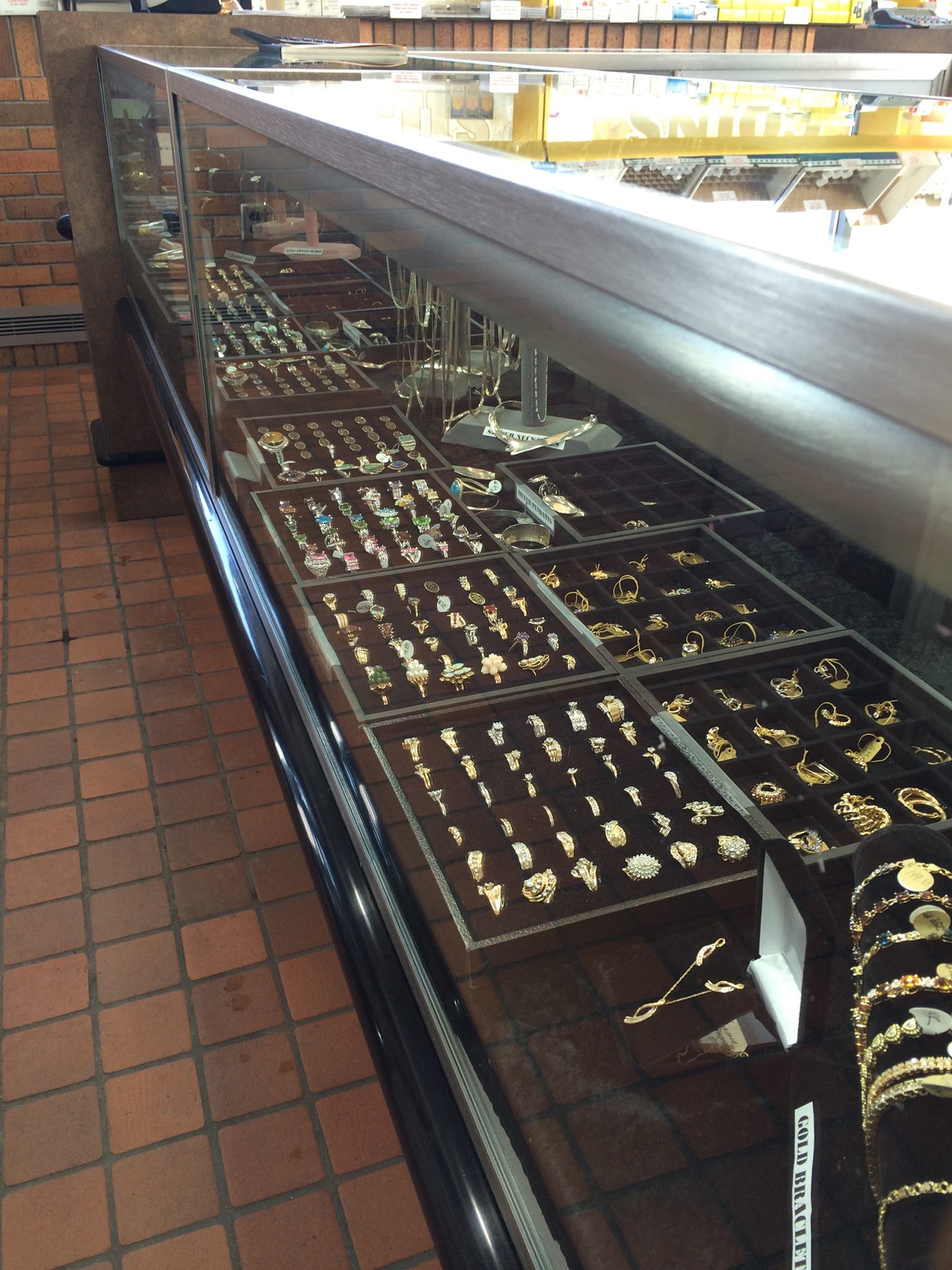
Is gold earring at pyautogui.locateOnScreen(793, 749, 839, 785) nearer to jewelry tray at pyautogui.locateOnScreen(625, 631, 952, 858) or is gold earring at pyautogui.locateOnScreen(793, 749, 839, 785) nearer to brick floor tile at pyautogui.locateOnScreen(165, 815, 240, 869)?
jewelry tray at pyautogui.locateOnScreen(625, 631, 952, 858)

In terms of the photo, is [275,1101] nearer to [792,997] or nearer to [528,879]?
[528,879]

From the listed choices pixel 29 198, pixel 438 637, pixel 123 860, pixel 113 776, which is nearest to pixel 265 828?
pixel 123 860

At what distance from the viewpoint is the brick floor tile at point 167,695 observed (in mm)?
2604

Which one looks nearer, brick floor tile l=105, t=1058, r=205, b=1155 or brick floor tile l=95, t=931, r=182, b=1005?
brick floor tile l=105, t=1058, r=205, b=1155

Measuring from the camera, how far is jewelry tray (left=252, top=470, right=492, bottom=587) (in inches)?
43.2

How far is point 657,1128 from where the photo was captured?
2.34ft

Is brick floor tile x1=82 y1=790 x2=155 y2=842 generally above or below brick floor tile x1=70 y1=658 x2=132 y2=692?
below


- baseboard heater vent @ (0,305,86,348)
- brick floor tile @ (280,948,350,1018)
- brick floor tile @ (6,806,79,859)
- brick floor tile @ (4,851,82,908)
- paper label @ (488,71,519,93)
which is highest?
paper label @ (488,71,519,93)

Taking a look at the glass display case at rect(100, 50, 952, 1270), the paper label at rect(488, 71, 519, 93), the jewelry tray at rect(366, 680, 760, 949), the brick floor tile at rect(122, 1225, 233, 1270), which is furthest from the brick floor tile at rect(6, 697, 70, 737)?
the paper label at rect(488, 71, 519, 93)

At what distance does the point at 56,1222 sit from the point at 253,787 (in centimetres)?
102

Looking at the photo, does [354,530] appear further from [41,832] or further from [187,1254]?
[41,832]

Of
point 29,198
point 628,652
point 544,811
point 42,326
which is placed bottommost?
point 42,326

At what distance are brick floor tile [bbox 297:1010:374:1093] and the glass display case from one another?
577 mm

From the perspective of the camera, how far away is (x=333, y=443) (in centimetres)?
152
